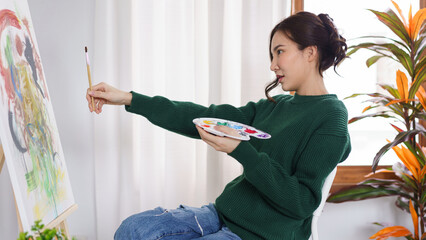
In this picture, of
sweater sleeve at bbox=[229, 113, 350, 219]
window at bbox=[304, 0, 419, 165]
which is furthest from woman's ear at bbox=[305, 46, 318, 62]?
window at bbox=[304, 0, 419, 165]

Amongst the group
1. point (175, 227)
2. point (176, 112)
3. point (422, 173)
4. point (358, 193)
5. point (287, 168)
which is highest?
point (176, 112)

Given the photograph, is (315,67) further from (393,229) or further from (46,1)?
(46,1)

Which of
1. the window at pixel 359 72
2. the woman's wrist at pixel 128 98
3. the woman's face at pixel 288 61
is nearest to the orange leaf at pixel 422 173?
the window at pixel 359 72

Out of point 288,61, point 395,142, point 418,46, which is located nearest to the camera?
point 288,61

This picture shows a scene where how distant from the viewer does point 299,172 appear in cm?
136

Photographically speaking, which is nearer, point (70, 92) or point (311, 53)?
point (311, 53)

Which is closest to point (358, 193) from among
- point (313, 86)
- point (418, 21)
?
point (418, 21)

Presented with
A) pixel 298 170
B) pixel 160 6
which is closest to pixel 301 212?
pixel 298 170

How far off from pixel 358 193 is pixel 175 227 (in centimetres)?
126

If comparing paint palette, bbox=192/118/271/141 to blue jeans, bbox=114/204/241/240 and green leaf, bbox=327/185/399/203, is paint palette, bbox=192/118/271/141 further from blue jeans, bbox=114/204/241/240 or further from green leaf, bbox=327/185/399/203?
green leaf, bbox=327/185/399/203

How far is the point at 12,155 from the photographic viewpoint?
117 centimetres

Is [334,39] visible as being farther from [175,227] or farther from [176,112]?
[175,227]

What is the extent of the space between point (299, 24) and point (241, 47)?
837 millimetres

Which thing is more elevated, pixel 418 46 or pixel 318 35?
pixel 318 35
